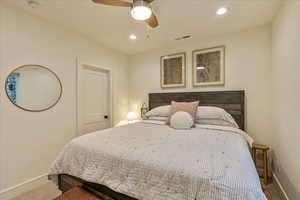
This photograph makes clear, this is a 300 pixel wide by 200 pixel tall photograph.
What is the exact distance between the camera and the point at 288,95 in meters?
1.73

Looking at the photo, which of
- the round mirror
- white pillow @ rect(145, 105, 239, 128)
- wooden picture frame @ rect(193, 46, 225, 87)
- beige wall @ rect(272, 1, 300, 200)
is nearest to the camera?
beige wall @ rect(272, 1, 300, 200)

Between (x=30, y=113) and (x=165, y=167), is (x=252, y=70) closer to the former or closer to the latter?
(x=165, y=167)

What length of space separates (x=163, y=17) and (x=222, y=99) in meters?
1.82

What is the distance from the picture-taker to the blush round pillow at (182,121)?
2.33 m

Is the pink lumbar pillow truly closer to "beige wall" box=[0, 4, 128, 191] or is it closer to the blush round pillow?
the blush round pillow

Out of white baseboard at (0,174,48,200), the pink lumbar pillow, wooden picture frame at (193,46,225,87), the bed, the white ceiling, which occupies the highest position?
the white ceiling

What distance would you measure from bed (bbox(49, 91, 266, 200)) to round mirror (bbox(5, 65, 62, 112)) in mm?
1053

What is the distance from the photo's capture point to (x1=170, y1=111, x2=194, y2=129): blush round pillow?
2.33 metres

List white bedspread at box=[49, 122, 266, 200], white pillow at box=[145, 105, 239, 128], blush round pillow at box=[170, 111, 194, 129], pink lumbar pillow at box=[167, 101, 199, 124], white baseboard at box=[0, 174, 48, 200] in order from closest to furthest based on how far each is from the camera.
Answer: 1. white bedspread at box=[49, 122, 266, 200]
2. white baseboard at box=[0, 174, 48, 200]
3. blush round pillow at box=[170, 111, 194, 129]
4. white pillow at box=[145, 105, 239, 128]
5. pink lumbar pillow at box=[167, 101, 199, 124]

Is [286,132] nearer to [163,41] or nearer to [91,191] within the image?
[91,191]

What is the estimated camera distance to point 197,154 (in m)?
1.27

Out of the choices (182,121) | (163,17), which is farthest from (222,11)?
(182,121)

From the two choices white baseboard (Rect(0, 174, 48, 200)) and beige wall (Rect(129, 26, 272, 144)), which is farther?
beige wall (Rect(129, 26, 272, 144))

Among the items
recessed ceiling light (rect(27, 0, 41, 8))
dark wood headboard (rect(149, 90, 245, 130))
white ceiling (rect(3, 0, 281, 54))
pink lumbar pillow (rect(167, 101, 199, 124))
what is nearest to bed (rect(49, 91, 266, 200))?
pink lumbar pillow (rect(167, 101, 199, 124))
